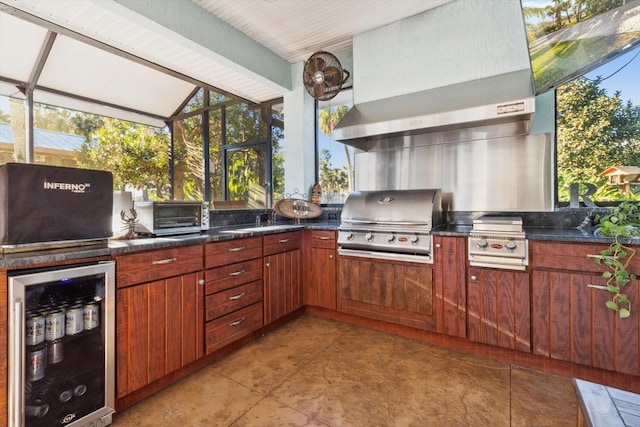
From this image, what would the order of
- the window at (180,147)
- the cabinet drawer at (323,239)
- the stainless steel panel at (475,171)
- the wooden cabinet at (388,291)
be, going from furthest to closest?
1. the window at (180,147)
2. the cabinet drawer at (323,239)
3. the stainless steel panel at (475,171)
4. the wooden cabinet at (388,291)

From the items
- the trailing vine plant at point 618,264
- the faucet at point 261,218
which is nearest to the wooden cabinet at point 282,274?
the faucet at point 261,218

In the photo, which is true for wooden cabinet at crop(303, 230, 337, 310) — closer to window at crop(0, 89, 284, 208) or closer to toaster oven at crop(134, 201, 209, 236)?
toaster oven at crop(134, 201, 209, 236)

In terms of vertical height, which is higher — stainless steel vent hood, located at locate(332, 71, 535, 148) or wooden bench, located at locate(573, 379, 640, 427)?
stainless steel vent hood, located at locate(332, 71, 535, 148)

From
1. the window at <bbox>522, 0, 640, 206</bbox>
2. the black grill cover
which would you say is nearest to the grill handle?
the window at <bbox>522, 0, 640, 206</bbox>

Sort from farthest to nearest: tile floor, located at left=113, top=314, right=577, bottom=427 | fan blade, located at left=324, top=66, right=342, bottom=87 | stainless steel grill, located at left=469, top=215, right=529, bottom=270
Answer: fan blade, located at left=324, top=66, right=342, bottom=87, stainless steel grill, located at left=469, top=215, right=529, bottom=270, tile floor, located at left=113, top=314, right=577, bottom=427

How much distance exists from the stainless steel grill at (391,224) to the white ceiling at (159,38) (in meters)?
1.76

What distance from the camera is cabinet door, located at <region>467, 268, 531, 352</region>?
6.82 ft

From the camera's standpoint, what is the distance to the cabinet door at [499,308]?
2.08m

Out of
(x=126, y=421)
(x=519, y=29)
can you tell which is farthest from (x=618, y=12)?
(x=126, y=421)

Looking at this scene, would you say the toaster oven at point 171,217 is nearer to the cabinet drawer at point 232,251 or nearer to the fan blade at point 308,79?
the cabinet drawer at point 232,251

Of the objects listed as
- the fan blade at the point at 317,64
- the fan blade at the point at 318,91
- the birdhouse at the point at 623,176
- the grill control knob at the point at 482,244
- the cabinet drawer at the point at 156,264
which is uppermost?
the fan blade at the point at 317,64

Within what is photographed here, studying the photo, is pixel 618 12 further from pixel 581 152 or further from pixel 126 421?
pixel 126 421

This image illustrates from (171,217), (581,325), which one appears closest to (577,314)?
(581,325)

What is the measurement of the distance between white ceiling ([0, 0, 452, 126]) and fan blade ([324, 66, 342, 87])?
0.42 metres
